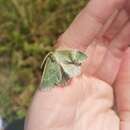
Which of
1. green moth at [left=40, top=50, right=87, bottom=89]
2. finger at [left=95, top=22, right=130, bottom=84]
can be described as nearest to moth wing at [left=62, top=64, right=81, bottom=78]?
green moth at [left=40, top=50, right=87, bottom=89]

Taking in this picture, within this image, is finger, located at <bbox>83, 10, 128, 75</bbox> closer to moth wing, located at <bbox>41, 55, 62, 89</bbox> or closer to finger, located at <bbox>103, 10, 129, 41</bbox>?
finger, located at <bbox>103, 10, 129, 41</bbox>

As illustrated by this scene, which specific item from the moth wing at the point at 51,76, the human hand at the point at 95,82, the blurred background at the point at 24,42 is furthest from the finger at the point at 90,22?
the blurred background at the point at 24,42

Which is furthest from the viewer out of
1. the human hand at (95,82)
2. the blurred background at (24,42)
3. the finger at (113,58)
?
the blurred background at (24,42)

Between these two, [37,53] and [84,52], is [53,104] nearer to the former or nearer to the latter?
[84,52]

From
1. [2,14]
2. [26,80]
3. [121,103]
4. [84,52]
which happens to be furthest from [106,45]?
[2,14]

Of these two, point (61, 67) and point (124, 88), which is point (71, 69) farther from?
point (124, 88)

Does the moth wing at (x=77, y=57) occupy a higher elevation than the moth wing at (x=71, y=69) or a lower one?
higher

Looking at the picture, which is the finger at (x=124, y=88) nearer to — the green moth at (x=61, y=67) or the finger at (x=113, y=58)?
the finger at (x=113, y=58)
